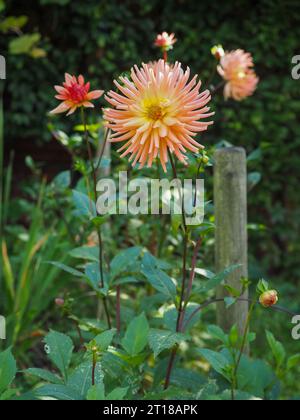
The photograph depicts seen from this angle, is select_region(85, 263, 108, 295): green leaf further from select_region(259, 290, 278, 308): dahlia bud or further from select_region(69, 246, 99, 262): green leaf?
select_region(259, 290, 278, 308): dahlia bud

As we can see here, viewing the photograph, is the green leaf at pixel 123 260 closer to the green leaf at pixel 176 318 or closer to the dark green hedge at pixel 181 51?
the green leaf at pixel 176 318

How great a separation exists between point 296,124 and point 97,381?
2.46 m

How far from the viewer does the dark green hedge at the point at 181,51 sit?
117 inches

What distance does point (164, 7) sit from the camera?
302 cm

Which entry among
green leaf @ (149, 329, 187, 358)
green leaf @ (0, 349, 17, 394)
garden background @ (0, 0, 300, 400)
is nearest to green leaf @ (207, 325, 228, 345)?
green leaf @ (149, 329, 187, 358)

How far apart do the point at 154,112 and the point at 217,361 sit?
48 cm

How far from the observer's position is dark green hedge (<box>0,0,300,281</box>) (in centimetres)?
297

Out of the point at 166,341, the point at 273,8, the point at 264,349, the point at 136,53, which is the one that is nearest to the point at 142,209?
the point at 166,341

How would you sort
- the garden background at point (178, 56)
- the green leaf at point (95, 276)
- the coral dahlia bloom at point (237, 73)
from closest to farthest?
1. the green leaf at point (95, 276)
2. the coral dahlia bloom at point (237, 73)
3. the garden background at point (178, 56)

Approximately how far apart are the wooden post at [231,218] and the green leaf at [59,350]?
1.57ft

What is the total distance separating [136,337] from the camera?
1.08m

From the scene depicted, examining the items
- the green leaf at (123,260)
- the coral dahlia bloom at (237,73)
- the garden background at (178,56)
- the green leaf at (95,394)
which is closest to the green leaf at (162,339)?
the green leaf at (95,394)

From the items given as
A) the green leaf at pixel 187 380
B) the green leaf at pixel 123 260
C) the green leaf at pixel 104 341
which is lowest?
the green leaf at pixel 187 380

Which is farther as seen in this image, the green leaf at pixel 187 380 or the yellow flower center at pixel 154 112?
the green leaf at pixel 187 380
